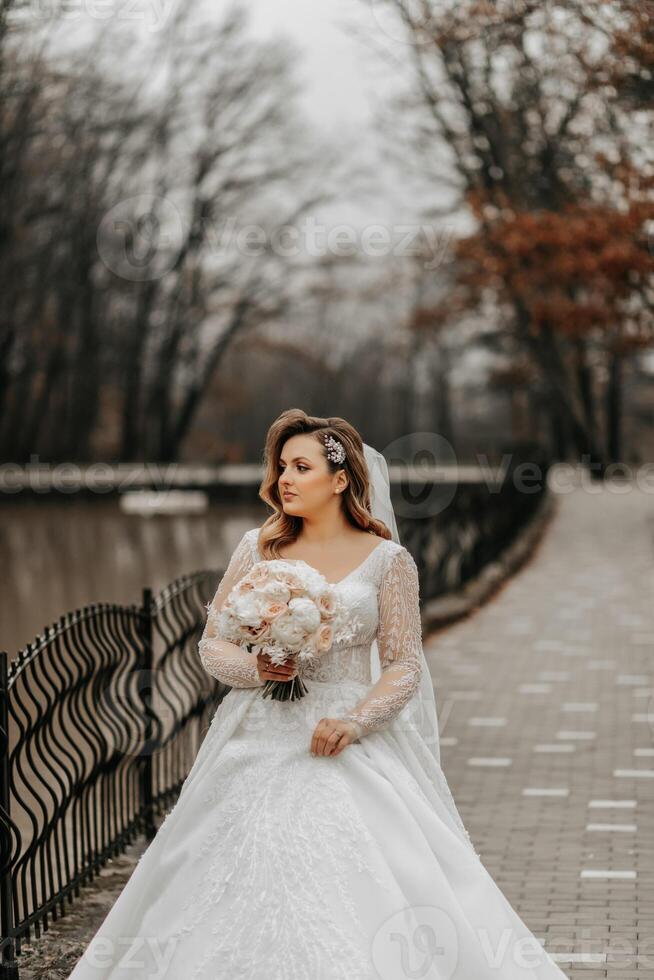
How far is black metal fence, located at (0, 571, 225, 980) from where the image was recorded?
5.42m

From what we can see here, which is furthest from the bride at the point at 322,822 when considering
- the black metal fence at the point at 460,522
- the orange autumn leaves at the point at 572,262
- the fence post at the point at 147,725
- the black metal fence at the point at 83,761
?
the orange autumn leaves at the point at 572,262

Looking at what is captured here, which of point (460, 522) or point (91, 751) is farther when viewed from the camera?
point (460, 522)

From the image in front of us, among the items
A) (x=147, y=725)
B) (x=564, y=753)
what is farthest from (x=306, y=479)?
(x=564, y=753)

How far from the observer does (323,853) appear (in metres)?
4.24

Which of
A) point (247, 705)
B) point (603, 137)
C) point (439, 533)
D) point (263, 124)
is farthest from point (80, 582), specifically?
point (263, 124)

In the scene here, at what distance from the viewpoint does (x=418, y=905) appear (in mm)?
4246

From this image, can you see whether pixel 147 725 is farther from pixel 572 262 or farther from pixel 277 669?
pixel 572 262

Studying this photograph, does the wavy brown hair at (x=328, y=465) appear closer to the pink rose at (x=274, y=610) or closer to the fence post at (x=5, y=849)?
the pink rose at (x=274, y=610)

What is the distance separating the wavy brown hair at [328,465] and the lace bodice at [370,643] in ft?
0.26

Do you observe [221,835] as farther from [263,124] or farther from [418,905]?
[263,124]

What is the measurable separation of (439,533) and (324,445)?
1285cm

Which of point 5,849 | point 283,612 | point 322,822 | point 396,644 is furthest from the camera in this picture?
point 5,849

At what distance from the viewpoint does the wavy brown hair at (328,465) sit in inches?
182

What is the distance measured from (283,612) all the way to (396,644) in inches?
19.3
